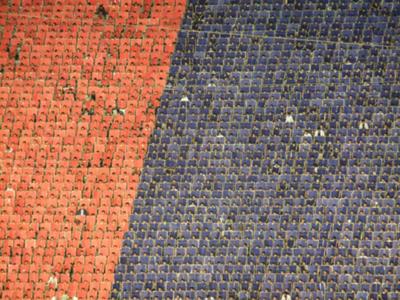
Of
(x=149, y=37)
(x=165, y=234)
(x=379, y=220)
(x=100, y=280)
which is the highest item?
(x=149, y=37)

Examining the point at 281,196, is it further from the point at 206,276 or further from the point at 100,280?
the point at 100,280

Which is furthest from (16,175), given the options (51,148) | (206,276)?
(206,276)

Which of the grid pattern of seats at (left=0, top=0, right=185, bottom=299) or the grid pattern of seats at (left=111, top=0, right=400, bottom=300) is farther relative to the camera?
the grid pattern of seats at (left=0, top=0, right=185, bottom=299)

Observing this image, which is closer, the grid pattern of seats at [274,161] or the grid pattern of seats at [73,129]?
the grid pattern of seats at [274,161]

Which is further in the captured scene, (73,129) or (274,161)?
(73,129)
